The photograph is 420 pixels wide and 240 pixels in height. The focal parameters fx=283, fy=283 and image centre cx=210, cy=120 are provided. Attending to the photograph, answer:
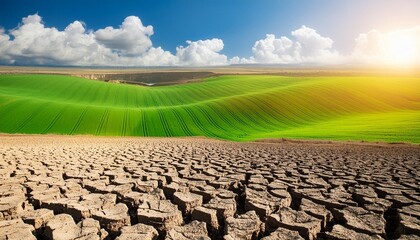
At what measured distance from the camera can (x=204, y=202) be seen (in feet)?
14.1

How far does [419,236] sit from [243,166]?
4552mm

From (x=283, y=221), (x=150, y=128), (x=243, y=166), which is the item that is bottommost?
(x=150, y=128)

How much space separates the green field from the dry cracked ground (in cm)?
1315

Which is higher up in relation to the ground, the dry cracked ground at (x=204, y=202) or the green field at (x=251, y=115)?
the dry cracked ground at (x=204, y=202)

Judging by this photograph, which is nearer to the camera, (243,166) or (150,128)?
(243,166)

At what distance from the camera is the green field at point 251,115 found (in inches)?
873

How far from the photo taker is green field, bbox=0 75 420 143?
2218 cm

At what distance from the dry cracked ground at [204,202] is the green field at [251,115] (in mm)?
13146

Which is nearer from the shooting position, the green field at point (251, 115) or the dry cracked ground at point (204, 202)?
the dry cracked ground at point (204, 202)

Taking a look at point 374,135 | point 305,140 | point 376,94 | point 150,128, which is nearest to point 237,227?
point 305,140

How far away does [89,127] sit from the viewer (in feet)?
87.2

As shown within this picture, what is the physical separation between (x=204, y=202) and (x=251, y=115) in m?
27.0

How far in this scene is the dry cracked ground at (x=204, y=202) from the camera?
3123 mm

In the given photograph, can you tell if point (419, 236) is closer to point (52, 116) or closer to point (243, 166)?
point (243, 166)
